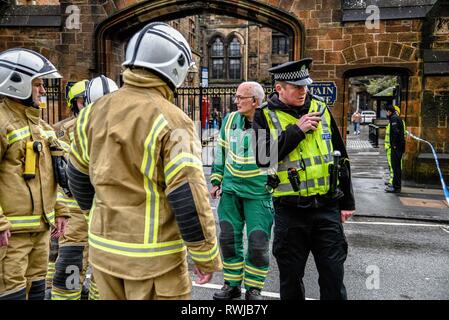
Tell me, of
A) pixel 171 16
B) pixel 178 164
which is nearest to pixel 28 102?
pixel 178 164

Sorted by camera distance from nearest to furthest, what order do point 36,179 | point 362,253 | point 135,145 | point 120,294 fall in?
point 135,145
point 120,294
point 36,179
point 362,253

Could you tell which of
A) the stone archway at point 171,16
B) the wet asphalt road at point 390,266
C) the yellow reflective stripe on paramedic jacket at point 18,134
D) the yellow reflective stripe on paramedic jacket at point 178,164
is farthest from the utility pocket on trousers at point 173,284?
the stone archway at point 171,16

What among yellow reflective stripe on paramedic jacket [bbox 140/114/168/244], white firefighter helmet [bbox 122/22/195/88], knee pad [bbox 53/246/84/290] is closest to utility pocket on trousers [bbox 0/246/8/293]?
knee pad [bbox 53/246/84/290]

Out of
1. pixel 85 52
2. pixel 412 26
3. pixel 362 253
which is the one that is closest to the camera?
pixel 362 253

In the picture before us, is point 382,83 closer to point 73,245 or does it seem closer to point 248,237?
Result: point 248,237

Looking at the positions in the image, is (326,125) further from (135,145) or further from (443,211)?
(443,211)

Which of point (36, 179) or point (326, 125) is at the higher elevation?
point (326, 125)

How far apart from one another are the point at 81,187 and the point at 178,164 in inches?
30.0

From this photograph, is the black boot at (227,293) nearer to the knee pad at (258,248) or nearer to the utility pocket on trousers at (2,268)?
the knee pad at (258,248)

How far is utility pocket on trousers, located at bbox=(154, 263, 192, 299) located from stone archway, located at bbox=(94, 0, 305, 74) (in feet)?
32.7

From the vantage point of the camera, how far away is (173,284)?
92.0 inches

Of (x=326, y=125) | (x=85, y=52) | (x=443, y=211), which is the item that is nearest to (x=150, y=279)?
(x=326, y=125)

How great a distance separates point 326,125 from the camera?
3473 millimetres

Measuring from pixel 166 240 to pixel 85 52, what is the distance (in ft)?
37.3
